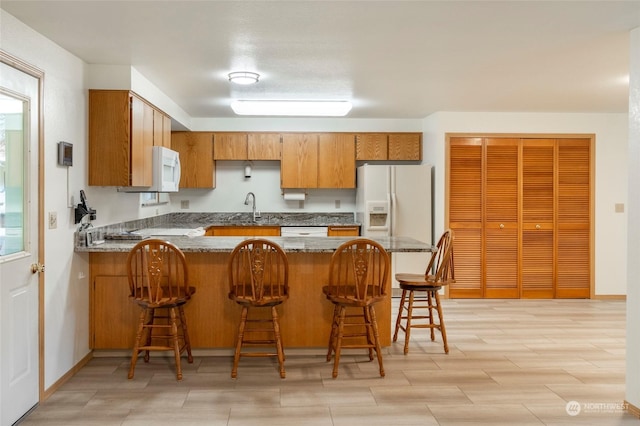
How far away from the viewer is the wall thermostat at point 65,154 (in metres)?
3.39

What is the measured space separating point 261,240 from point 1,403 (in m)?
1.69

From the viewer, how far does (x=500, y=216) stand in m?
6.37

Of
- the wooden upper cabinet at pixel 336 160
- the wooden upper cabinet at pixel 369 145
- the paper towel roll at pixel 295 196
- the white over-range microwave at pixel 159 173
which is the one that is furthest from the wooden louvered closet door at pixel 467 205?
the white over-range microwave at pixel 159 173

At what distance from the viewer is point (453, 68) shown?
409cm

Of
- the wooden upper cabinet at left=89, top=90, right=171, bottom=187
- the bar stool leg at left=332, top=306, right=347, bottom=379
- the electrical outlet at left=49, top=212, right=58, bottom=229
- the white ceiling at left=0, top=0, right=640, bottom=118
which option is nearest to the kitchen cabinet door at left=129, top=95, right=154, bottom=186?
the wooden upper cabinet at left=89, top=90, right=171, bottom=187

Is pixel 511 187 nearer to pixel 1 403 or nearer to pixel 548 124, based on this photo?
pixel 548 124

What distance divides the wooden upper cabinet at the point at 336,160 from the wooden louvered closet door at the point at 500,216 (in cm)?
168

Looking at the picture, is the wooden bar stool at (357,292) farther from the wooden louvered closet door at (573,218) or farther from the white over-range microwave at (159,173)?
the wooden louvered closet door at (573,218)

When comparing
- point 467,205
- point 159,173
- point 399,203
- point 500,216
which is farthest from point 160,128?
point 500,216

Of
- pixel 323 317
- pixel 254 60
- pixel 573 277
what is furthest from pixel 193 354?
pixel 573 277

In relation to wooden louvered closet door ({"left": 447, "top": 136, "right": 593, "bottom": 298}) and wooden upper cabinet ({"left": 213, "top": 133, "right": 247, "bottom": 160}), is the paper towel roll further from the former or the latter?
wooden louvered closet door ({"left": 447, "top": 136, "right": 593, "bottom": 298})

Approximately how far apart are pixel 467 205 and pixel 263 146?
2685 millimetres

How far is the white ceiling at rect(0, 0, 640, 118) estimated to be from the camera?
281 centimetres

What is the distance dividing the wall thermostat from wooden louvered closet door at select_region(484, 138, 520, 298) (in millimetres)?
4666
